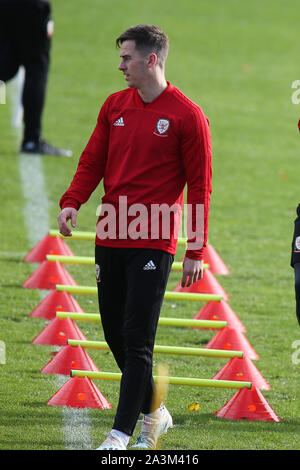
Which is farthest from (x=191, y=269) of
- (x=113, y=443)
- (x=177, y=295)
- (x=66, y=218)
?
(x=177, y=295)

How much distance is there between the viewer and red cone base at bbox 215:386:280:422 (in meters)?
6.16

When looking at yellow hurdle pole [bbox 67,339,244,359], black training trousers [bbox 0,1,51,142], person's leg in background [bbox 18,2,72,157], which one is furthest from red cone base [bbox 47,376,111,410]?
person's leg in background [bbox 18,2,72,157]

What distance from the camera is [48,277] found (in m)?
8.86

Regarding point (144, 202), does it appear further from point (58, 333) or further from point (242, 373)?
point (58, 333)

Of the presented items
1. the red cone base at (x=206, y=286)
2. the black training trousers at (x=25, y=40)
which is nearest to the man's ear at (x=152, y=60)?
the red cone base at (x=206, y=286)

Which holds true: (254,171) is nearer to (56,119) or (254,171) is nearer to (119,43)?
(56,119)

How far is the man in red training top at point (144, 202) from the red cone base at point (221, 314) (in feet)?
8.56

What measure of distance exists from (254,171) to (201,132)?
9.14m

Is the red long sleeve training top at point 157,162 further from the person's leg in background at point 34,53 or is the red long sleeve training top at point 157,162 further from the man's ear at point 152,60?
the person's leg in background at point 34,53

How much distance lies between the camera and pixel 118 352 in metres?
5.59

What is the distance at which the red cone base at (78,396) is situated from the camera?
20.3 feet

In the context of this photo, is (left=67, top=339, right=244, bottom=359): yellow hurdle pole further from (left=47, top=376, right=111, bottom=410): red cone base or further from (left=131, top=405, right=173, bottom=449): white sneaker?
(left=131, top=405, right=173, bottom=449): white sneaker

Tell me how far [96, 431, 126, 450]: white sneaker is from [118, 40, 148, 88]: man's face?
174 cm
